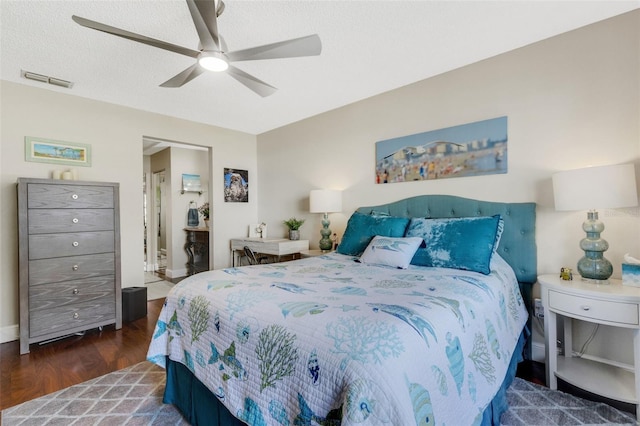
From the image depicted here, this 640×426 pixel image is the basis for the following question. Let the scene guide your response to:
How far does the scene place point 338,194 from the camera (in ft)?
11.5

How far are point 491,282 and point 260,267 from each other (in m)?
1.52

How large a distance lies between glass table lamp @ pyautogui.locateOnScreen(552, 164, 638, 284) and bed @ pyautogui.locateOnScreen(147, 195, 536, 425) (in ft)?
1.21

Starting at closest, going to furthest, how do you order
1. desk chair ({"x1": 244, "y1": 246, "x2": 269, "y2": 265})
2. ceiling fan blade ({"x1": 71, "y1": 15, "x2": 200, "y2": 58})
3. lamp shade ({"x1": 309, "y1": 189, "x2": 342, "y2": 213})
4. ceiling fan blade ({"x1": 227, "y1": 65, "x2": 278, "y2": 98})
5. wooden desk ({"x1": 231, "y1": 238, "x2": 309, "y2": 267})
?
ceiling fan blade ({"x1": 71, "y1": 15, "x2": 200, "y2": 58}) < ceiling fan blade ({"x1": 227, "y1": 65, "x2": 278, "y2": 98}) < lamp shade ({"x1": 309, "y1": 189, "x2": 342, "y2": 213}) < wooden desk ({"x1": 231, "y1": 238, "x2": 309, "y2": 267}) < desk chair ({"x1": 244, "y1": 246, "x2": 269, "y2": 265})

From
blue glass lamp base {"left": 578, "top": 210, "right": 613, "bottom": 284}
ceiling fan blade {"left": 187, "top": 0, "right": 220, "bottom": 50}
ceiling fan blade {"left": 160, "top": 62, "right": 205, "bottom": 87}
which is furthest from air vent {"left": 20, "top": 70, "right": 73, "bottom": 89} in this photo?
blue glass lamp base {"left": 578, "top": 210, "right": 613, "bottom": 284}

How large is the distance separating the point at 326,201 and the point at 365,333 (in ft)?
8.25

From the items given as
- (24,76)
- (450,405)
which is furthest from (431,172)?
(24,76)

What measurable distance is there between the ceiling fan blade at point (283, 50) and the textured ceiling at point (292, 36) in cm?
28

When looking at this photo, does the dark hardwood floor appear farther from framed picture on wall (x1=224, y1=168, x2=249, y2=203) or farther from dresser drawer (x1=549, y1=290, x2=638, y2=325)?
dresser drawer (x1=549, y1=290, x2=638, y2=325)

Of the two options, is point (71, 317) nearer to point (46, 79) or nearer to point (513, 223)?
point (46, 79)

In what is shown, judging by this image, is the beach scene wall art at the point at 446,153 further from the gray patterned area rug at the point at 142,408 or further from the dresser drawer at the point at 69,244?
the dresser drawer at the point at 69,244

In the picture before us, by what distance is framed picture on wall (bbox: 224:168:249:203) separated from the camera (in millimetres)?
4469

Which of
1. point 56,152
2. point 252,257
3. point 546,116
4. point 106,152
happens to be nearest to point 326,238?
point 252,257

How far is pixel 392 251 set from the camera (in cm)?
218

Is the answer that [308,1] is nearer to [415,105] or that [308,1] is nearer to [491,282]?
[415,105]
